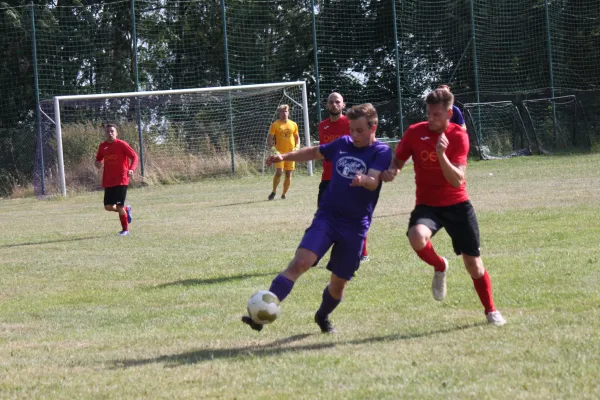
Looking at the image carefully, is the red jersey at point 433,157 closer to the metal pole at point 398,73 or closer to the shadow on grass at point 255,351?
the shadow on grass at point 255,351

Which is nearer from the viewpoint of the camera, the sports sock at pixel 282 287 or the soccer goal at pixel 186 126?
the sports sock at pixel 282 287

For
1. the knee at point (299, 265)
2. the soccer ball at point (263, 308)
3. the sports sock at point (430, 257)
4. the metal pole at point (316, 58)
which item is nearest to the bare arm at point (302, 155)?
the knee at point (299, 265)

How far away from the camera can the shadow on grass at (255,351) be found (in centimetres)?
615

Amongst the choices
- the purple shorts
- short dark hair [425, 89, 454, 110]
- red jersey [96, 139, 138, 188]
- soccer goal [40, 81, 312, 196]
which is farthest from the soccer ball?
soccer goal [40, 81, 312, 196]

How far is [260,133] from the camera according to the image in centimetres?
2839

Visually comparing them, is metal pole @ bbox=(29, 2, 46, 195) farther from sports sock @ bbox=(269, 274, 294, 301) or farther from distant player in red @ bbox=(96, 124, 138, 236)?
sports sock @ bbox=(269, 274, 294, 301)

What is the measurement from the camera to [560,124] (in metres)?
31.0

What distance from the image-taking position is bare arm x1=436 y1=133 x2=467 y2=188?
623 cm

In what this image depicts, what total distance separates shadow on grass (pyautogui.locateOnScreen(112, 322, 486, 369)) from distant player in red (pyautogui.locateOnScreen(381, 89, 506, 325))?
502mm

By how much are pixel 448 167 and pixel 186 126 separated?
22.6 meters

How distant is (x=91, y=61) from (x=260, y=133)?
6.35 metres

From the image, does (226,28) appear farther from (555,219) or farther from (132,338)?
(132,338)

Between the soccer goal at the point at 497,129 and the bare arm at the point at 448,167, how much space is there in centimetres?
2355

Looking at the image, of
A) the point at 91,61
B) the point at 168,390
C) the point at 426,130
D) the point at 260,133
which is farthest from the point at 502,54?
the point at 168,390
